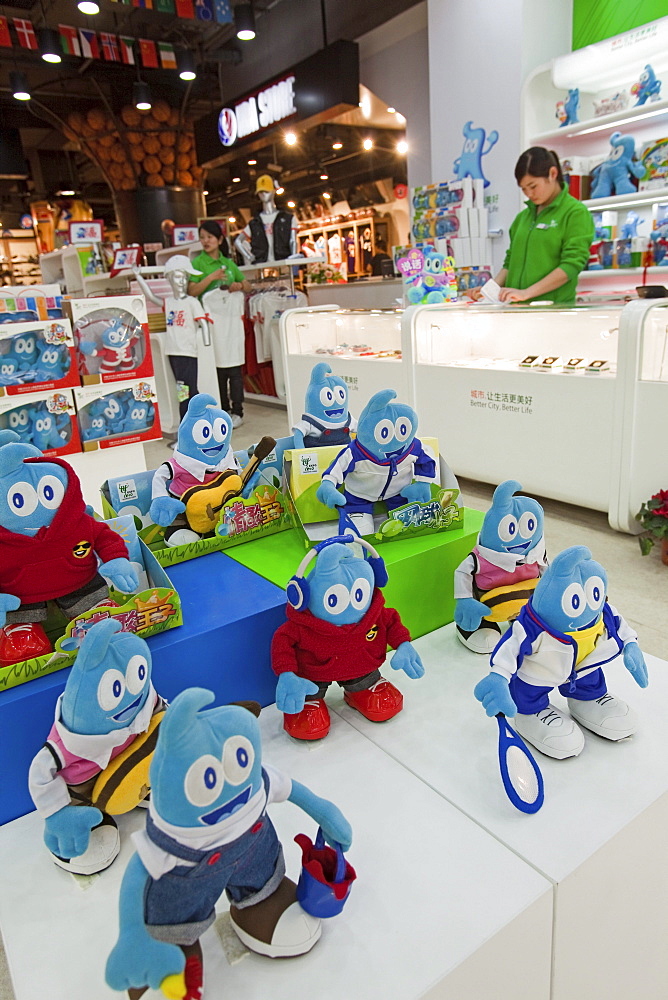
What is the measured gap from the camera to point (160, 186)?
10.7 meters

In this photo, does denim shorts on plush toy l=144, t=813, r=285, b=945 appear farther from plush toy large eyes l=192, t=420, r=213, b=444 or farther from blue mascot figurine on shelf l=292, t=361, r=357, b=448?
blue mascot figurine on shelf l=292, t=361, r=357, b=448

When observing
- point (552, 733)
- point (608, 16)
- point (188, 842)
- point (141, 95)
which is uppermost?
point (141, 95)

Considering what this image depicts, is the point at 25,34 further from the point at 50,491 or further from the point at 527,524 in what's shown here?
the point at 527,524

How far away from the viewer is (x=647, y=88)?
4.78 m

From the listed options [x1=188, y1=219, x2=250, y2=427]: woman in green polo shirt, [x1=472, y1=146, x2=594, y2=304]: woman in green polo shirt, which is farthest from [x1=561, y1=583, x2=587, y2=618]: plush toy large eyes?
[x1=188, y1=219, x2=250, y2=427]: woman in green polo shirt

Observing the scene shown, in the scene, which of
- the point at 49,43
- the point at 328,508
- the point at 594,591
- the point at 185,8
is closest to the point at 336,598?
the point at 594,591

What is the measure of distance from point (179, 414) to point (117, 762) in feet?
18.2

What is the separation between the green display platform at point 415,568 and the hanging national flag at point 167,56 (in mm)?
8796

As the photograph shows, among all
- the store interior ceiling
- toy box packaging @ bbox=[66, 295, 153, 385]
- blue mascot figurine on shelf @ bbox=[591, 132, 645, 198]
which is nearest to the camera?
toy box packaging @ bbox=[66, 295, 153, 385]

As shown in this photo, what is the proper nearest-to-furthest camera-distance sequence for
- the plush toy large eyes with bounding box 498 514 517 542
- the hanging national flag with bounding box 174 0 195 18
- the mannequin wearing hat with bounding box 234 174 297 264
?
the plush toy large eyes with bounding box 498 514 517 542, the mannequin wearing hat with bounding box 234 174 297 264, the hanging national flag with bounding box 174 0 195 18

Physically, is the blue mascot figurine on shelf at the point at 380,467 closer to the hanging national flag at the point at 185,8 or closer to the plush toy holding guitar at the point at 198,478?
the plush toy holding guitar at the point at 198,478

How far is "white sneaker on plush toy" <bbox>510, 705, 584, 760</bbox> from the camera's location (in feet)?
4.49

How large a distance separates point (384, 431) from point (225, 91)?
456 inches

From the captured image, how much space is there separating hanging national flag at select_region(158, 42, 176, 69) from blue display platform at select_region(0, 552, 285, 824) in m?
8.96
